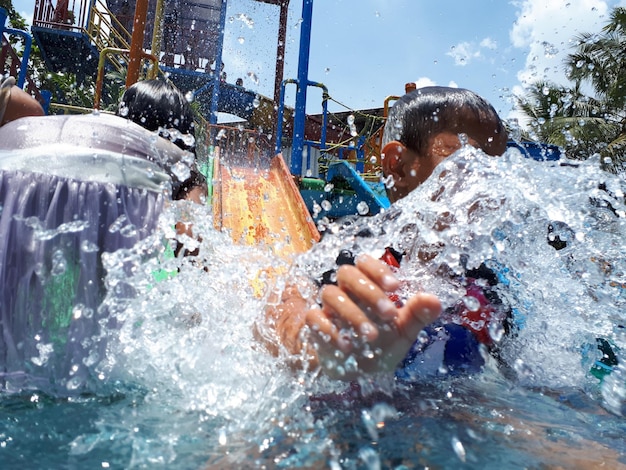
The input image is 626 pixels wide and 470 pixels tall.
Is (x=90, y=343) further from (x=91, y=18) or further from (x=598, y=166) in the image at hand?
(x=91, y=18)

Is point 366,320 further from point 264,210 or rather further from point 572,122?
point 572,122

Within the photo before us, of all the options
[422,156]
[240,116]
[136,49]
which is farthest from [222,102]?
[422,156]

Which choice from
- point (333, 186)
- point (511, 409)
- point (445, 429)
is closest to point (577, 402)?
point (511, 409)

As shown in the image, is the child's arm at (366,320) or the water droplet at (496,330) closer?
the child's arm at (366,320)

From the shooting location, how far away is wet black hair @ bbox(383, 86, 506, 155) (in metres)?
1.84

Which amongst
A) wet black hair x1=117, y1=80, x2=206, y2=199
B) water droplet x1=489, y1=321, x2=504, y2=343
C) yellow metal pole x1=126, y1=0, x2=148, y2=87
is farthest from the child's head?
yellow metal pole x1=126, y1=0, x2=148, y2=87

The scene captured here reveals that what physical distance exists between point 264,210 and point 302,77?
2.10 meters

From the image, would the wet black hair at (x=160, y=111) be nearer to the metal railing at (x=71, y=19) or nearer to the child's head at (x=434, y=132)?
the child's head at (x=434, y=132)

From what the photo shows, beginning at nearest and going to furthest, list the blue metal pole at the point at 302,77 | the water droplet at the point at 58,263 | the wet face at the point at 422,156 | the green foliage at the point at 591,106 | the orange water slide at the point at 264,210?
the water droplet at the point at 58,263, the wet face at the point at 422,156, the orange water slide at the point at 264,210, the blue metal pole at the point at 302,77, the green foliage at the point at 591,106

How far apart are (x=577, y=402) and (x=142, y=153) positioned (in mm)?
1492

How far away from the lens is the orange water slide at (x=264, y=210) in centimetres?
408

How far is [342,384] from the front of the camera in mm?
1316

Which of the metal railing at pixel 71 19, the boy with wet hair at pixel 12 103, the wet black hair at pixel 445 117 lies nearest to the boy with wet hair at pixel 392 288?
the wet black hair at pixel 445 117

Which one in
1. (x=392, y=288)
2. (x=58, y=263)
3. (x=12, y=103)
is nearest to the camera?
(x=392, y=288)
